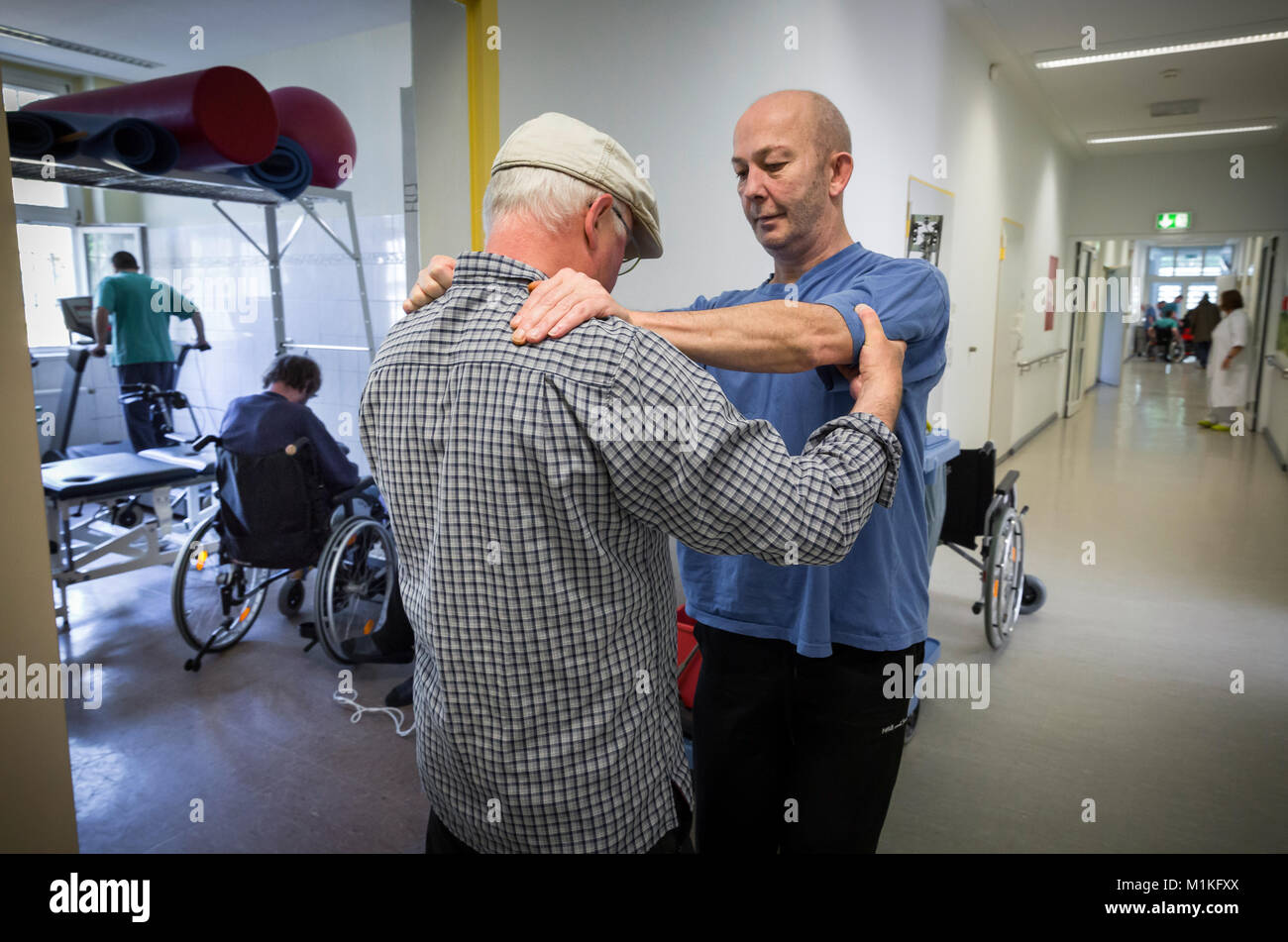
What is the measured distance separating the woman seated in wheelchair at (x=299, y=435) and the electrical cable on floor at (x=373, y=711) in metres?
0.08

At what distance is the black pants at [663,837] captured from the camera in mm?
1064

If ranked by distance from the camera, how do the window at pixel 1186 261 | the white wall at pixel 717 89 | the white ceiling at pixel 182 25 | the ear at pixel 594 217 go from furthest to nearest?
the window at pixel 1186 261 < the white ceiling at pixel 182 25 < the white wall at pixel 717 89 < the ear at pixel 594 217

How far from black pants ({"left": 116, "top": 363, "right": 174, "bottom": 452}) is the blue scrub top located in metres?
5.03

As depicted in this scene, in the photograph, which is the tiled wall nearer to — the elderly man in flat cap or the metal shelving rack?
the metal shelving rack

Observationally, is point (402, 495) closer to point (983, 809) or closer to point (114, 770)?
point (983, 809)

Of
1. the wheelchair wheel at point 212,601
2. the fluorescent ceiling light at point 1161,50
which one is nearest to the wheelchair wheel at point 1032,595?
the wheelchair wheel at point 212,601

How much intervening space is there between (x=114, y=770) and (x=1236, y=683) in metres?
4.07

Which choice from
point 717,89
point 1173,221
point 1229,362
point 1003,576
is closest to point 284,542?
point 717,89

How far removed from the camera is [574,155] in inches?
37.3

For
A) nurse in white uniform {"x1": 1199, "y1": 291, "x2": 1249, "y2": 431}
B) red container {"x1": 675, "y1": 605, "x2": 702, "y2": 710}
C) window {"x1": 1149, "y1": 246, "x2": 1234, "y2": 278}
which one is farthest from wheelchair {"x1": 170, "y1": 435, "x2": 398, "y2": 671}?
window {"x1": 1149, "y1": 246, "x2": 1234, "y2": 278}

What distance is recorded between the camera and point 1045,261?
934 cm

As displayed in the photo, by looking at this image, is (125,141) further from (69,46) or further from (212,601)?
(69,46)

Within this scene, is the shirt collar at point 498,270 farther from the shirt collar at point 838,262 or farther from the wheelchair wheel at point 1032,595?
the wheelchair wheel at point 1032,595

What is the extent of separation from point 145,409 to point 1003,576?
197 inches
